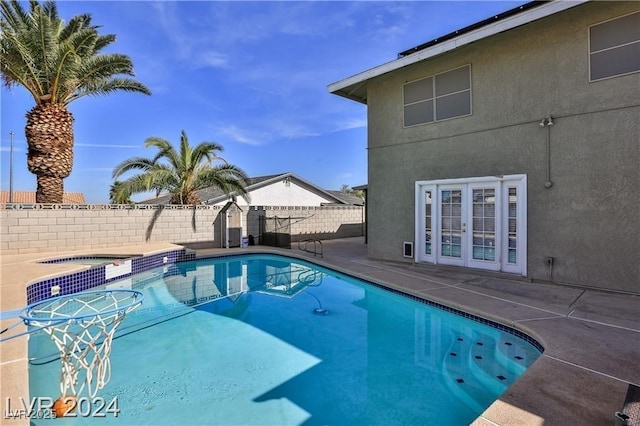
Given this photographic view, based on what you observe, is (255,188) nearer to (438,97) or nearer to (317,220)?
(317,220)

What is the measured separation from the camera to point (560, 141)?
7398 mm

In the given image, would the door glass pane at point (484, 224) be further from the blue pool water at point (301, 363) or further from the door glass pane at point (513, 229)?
the blue pool water at point (301, 363)

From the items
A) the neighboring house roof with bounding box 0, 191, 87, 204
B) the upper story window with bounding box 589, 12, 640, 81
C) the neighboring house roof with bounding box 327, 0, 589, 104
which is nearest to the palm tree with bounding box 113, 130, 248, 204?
the neighboring house roof with bounding box 327, 0, 589, 104

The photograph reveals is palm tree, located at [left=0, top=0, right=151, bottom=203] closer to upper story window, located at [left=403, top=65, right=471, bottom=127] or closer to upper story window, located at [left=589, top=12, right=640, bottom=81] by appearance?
upper story window, located at [left=403, top=65, right=471, bottom=127]

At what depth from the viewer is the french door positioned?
318 inches

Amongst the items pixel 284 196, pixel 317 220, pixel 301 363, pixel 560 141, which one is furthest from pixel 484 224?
pixel 284 196

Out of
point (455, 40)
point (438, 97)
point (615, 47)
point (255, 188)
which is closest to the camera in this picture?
point (615, 47)

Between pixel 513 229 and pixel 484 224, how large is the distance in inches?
Result: 26.6

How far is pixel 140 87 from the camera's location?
41.7ft

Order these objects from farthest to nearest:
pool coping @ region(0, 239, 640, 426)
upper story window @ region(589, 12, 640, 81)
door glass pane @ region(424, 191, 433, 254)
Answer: door glass pane @ region(424, 191, 433, 254)
upper story window @ region(589, 12, 640, 81)
pool coping @ region(0, 239, 640, 426)

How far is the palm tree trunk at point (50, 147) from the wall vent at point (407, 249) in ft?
38.5

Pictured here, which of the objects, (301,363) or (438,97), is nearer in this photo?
(301,363)

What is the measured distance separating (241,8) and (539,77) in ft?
30.4

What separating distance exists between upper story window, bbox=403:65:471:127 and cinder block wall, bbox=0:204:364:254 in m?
8.45
